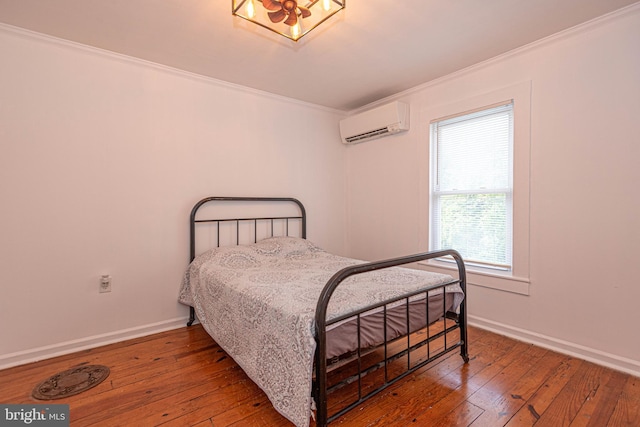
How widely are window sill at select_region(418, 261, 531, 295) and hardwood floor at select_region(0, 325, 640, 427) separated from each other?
44 centimetres

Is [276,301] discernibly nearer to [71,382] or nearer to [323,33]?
[71,382]

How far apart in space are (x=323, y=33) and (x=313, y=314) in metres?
1.91

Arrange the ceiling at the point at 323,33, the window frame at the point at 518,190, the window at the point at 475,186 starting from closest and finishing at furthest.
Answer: the ceiling at the point at 323,33 < the window frame at the point at 518,190 < the window at the point at 475,186

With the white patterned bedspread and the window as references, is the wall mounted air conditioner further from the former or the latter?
the white patterned bedspread

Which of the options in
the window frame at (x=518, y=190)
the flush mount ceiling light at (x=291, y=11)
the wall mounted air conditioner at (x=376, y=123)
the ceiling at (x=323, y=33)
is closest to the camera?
the flush mount ceiling light at (x=291, y=11)

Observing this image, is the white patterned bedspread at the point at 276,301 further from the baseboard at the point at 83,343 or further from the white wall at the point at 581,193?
the white wall at the point at 581,193

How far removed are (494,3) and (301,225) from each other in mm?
2561

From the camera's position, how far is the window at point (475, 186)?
8.63ft

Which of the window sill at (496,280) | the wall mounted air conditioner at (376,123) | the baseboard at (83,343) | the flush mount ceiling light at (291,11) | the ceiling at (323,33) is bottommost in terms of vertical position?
the baseboard at (83,343)

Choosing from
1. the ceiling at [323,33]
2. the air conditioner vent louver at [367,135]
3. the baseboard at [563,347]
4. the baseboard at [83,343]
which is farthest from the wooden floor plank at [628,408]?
the baseboard at [83,343]

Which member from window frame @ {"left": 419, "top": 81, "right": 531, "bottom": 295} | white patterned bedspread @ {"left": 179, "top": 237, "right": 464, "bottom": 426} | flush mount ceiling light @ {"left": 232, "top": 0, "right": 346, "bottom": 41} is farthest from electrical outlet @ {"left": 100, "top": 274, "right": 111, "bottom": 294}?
window frame @ {"left": 419, "top": 81, "right": 531, "bottom": 295}

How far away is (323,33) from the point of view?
7.23 ft

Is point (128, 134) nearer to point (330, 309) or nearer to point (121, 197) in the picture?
point (121, 197)

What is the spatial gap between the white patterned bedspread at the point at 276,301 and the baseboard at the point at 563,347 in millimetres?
805
